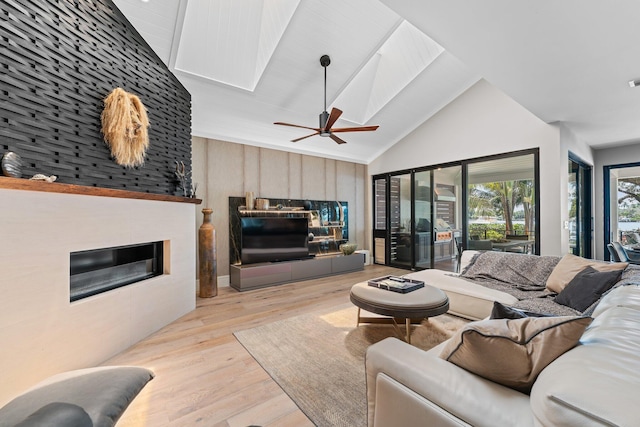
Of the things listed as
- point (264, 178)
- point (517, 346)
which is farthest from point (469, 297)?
point (264, 178)

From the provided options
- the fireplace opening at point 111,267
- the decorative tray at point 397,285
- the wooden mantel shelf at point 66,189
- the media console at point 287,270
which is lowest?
the media console at point 287,270

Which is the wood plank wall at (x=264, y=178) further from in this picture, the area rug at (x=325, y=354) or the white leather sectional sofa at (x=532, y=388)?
the white leather sectional sofa at (x=532, y=388)

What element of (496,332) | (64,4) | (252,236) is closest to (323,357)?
(496,332)

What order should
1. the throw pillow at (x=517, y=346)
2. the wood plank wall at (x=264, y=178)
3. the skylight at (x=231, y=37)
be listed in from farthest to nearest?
1. the wood plank wall at (x=264, y=178)
2. the skylight at (x=231, y=37)
3. the throw pillow at (x=517, y=346)

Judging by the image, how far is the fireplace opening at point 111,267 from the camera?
2.17m

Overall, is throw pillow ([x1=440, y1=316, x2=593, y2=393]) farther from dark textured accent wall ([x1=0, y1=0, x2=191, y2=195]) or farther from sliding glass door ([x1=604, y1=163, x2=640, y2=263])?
sliding glass door ([x1=604, y1=163, x2=640, y2=263])

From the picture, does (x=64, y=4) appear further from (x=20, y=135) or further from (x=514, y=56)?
(x=514, y=56)

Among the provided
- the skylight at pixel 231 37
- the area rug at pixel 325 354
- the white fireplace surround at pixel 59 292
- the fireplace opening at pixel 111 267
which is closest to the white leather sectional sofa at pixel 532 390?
the area rug at pixel 325 354

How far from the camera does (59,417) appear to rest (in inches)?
32.5

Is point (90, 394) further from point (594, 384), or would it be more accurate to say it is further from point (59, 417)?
point (594, 384)

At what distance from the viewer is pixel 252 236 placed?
4.70 m

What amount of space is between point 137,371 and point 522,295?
322cm

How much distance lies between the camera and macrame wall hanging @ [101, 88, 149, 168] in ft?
7.68

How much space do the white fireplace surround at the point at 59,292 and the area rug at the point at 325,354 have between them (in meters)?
1.08
